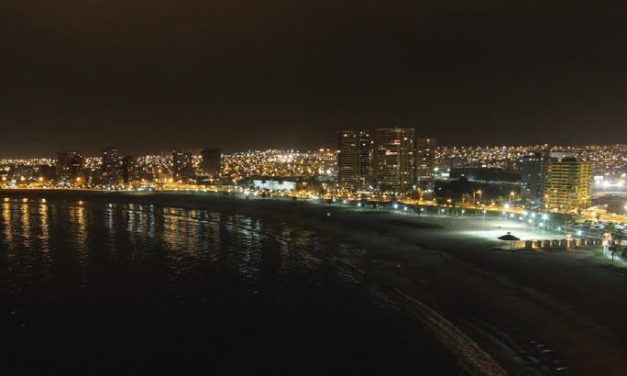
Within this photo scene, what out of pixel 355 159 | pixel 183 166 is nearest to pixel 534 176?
pixel 355 159

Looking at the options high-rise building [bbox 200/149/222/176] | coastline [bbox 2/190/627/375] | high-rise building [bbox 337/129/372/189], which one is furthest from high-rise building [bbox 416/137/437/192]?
high-rise building [bbox 200/149/222/176]

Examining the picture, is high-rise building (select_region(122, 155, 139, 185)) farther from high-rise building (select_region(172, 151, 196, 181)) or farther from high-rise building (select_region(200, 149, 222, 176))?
high-rise building (select_region(200, 149, 222, 176))

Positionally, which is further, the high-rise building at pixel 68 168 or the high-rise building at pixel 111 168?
the high-rise building at pixel 68 168

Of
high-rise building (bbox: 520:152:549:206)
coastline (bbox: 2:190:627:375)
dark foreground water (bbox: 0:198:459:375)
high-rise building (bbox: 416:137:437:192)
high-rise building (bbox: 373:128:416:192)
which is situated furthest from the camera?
high-rise building (bbox: 416:137:437:192)

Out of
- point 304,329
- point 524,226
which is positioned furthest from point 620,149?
point 304,329

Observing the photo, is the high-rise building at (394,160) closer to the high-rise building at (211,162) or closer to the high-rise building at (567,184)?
the high-rise building at (567,184)

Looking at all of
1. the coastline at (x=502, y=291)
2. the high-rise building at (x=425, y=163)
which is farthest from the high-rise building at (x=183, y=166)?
the coastline at (x=502, y=291)
